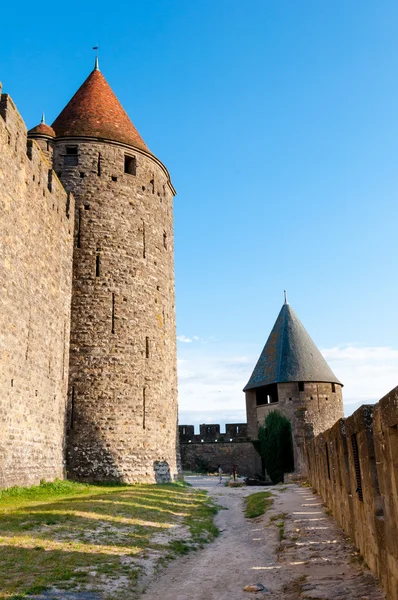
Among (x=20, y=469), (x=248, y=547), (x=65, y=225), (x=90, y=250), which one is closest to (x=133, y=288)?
(x=90, y=250)

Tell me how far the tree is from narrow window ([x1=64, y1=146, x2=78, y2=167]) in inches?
639

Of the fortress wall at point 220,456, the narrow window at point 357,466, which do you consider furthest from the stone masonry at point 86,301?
the fortress wall at point 220,456

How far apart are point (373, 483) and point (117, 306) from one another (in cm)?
1301

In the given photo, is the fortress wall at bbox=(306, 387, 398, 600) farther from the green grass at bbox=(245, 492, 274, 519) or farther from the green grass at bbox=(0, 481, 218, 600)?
the green grass at bbox=(245, 492, 274, 519)

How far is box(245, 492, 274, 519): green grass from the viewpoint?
1201cm

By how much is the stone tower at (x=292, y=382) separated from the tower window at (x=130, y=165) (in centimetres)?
1399

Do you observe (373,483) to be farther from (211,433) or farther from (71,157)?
(211,433)

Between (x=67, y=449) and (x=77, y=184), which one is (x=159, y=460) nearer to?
(x=67, y=449)

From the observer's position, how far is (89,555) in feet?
22.5

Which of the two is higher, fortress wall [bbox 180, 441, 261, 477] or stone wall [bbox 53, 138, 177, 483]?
stone wall [bbox 53, 138, 177, 483]

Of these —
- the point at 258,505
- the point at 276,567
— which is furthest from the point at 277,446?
the point at 276,567

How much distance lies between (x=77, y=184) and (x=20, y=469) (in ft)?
31.3

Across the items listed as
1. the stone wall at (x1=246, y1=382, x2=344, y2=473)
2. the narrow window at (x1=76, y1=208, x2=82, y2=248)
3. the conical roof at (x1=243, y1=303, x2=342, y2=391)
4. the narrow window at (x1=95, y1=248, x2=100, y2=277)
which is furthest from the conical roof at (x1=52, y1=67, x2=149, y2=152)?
the stone wall at (x1=246, y1=382, x2=344, y2=473)

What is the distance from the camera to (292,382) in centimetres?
2831
